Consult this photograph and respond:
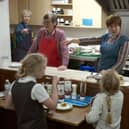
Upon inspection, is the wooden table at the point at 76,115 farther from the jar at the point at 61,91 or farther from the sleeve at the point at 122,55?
the sleeve at the point at 122,55

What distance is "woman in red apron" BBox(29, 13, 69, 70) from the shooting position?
299 cm

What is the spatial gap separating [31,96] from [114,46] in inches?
41.7

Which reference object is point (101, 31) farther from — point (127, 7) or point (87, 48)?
point (127, 7)

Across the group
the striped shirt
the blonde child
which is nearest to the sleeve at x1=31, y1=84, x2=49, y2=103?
the blonde child

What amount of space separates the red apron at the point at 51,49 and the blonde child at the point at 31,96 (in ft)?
3.33

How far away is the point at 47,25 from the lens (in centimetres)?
293

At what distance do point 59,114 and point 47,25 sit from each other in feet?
3.54

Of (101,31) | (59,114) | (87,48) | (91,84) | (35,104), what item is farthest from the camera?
(101,31)

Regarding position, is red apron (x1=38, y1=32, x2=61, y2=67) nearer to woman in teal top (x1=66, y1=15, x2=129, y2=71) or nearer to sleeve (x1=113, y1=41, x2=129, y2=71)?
woman in teal top (x1=66, y1=15, x2=129, y2=71)

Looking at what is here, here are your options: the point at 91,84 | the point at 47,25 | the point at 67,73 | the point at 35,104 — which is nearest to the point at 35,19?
the point at 47,25

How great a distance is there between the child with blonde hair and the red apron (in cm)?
110

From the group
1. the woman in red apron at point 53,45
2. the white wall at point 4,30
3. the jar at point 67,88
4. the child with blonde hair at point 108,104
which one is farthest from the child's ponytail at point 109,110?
the white wall at point 4,30

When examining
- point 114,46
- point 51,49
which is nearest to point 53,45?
point 51,49

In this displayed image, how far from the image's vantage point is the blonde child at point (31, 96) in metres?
1.95
